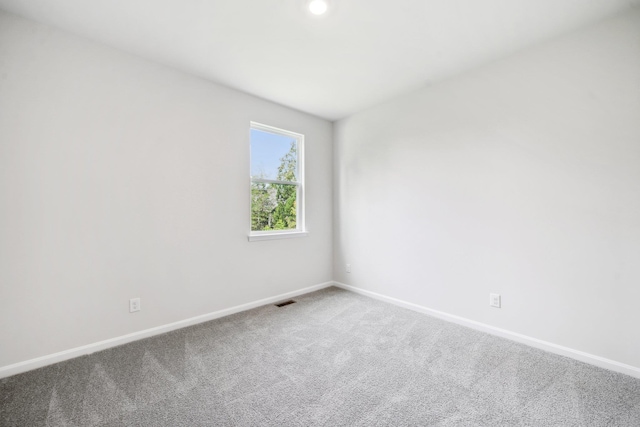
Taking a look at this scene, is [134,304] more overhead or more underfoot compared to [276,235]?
more underfoot

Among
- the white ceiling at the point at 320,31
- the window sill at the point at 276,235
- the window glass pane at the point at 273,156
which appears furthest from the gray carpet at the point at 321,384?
the white ceiling at the point at 320,31

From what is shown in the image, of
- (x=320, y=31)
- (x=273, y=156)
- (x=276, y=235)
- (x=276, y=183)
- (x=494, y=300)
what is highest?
(x=320, y=31)

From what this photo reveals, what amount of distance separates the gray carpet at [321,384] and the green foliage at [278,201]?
1.32 meters

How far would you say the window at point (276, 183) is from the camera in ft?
10.8

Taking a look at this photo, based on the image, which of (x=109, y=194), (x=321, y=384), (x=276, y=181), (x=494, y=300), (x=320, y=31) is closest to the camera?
(x=321, y=384)

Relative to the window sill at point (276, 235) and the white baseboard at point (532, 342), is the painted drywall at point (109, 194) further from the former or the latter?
the white baseboard at point (532, 342)

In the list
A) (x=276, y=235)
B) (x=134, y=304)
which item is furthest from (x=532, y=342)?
(x=134, y=304)

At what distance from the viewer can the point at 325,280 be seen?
399 cm

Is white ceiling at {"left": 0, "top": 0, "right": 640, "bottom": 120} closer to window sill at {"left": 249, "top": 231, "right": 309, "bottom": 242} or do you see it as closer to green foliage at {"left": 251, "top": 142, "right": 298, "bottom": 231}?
green foliage at {"left": 251, "top": 142, "right": 298, "bottom": 231}

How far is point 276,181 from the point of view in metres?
3.47

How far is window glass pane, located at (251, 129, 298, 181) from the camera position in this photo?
3.30 m

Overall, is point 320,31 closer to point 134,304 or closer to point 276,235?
point 276,235

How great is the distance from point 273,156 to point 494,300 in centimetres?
284

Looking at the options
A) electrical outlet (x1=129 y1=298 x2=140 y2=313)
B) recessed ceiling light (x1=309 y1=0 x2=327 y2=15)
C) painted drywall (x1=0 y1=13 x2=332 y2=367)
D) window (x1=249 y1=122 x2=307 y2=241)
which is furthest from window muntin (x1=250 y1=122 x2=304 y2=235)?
recessed ceiling light (x1=309 y1=0 x2=327 y2=15)
